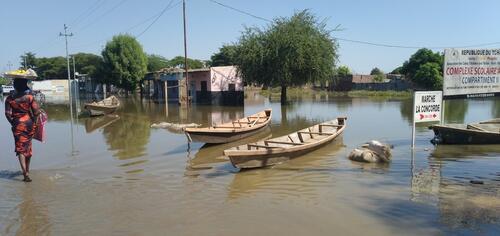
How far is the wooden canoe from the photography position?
12.5 metres

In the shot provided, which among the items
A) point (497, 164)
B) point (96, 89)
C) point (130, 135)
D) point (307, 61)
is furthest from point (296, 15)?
point (96, 89)

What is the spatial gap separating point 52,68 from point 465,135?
96276mm

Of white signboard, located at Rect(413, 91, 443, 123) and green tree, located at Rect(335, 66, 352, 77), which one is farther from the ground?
green tree, located at Rect(335, 66, 352, 77)

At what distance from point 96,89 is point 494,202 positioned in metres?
69.3

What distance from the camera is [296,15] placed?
103 ft

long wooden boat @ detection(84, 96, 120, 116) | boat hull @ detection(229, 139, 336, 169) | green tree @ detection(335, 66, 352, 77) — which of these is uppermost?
green tree @ detection(335, 66, 352, 77)

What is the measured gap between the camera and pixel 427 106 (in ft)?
37.4

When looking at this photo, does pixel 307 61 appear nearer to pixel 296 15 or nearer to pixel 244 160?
pixel 296 15

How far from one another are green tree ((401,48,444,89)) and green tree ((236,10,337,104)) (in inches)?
900

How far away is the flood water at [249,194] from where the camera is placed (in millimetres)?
6027

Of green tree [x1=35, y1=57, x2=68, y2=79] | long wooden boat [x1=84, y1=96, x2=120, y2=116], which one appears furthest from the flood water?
green tree [x1=35, y1=57, x2=68, y2=79]

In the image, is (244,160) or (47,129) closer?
(244,160)

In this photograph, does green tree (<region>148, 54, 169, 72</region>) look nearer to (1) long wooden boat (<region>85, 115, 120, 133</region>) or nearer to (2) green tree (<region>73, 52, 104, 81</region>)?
(2) green tree (<region>73, 52, 104, 81</region>)

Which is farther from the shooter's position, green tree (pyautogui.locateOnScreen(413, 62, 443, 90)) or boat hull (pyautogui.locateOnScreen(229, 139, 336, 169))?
green tree (pyautogui.locateOnScreen(413, 62, 443, 90))
